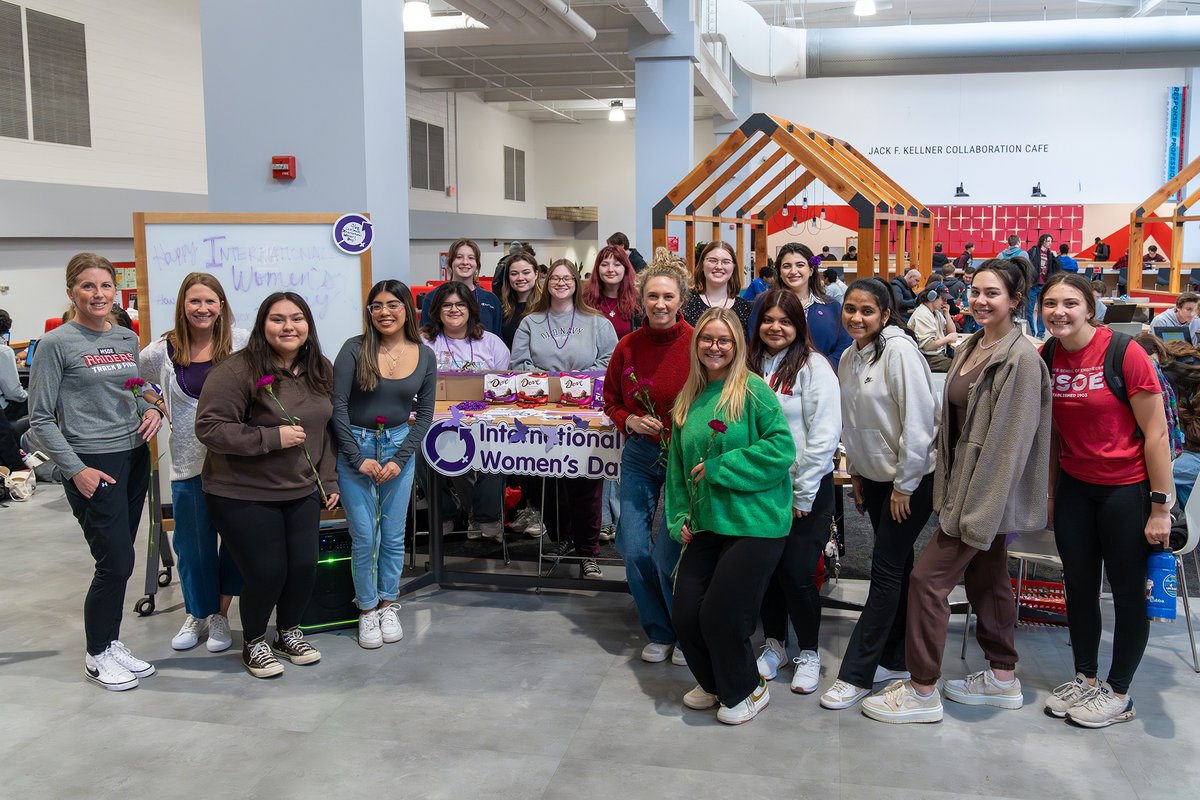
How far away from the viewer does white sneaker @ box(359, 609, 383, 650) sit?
4.05 metres

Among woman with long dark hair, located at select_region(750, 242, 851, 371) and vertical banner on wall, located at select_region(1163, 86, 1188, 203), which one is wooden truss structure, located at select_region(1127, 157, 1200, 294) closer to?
vertical banner on wall, located at select_region(1163, 86, 1188, 203)

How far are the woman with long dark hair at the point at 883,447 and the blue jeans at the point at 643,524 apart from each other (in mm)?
703

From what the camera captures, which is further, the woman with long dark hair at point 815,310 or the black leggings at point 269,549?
the woman with long dark hair at point 815,310

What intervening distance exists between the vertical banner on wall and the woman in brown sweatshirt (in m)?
20.6

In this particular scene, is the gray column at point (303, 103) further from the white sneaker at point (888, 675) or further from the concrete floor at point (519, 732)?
the white sneaker at point (888, 675)

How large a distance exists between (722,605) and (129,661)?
221 cm

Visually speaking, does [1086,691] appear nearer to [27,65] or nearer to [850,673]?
[850,673]

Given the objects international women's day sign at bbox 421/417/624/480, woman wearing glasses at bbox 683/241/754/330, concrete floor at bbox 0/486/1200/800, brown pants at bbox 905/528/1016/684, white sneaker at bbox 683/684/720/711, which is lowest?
concrete floor at bbox 0/486/1200/800

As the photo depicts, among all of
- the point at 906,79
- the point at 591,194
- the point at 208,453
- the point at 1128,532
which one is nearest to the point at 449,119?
the point at 591,194

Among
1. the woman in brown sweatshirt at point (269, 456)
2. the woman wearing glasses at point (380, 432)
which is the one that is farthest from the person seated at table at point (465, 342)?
the woman in brown sweatshirt at point (269, 456)

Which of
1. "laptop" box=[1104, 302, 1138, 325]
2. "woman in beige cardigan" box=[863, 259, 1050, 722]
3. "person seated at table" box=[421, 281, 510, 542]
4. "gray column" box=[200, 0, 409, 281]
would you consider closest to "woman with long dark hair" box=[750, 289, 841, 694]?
"woman in beige cardigan" box=[863, 259, 1050, 722]

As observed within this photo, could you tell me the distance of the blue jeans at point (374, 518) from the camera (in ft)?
13.1

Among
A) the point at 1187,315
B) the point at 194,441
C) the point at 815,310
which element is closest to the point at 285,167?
the point at 194,441

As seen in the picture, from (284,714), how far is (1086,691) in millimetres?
2687
